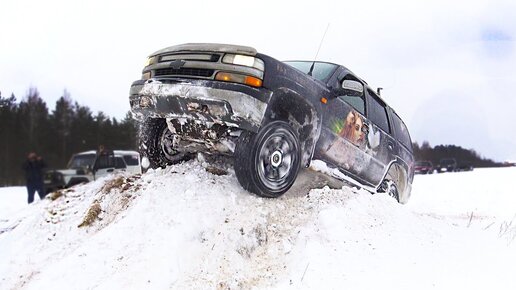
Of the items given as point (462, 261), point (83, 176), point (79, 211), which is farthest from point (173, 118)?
point (83, 176)

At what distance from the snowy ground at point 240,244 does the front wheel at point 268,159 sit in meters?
0.17

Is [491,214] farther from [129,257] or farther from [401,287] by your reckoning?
[129,257]

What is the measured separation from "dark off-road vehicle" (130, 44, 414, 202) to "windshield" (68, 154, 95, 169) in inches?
347

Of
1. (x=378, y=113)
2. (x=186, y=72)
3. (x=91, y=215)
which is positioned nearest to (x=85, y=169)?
(x=91, y=215)

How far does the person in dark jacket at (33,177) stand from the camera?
11.3 metres

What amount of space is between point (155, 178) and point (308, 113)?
175 cm

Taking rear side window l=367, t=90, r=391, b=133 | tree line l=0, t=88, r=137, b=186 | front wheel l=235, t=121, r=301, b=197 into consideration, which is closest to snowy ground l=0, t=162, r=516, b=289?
front wheel l=235, t=121, r=301, b=197

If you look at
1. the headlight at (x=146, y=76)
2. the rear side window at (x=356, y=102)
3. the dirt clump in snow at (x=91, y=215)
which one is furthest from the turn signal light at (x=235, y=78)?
the dirt clump in snow at (x=91, y=215)

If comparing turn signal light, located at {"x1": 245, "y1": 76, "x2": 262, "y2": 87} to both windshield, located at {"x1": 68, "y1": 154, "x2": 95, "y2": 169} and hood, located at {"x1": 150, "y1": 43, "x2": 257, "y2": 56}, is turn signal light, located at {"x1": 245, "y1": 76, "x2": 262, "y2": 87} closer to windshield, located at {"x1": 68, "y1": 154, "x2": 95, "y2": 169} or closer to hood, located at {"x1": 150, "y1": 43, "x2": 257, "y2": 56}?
hood, located at {"x1": 150, "y1": 43, "x2": 257, "y2": 56}

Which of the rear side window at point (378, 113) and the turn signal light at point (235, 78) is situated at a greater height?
the turn signal light at point (235, 78)

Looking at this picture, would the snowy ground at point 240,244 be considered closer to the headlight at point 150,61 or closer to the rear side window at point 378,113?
the headlight at point 150,61

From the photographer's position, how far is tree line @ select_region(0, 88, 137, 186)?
29564 mm

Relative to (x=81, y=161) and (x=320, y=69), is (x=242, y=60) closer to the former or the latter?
(x=320, y=69)

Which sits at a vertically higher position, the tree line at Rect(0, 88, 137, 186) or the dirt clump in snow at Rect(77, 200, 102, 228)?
the dirt clump in snow at Rect(77, 200, 102, 228)
